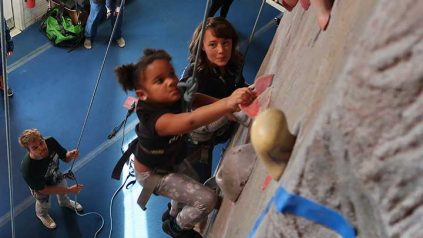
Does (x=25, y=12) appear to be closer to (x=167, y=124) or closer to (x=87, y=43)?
(x=87, y=43)

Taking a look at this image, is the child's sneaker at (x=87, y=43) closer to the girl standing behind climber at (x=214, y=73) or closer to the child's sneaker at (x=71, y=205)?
the child's sneaker at (x=71, y=205)

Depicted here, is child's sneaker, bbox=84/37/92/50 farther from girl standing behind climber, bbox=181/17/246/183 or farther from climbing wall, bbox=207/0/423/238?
climbing wall, bbox=207/0/423/238

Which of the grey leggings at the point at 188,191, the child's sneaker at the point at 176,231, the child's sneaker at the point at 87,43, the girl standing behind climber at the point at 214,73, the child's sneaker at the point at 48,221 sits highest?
the girl standing behind climber at the point at 214,73

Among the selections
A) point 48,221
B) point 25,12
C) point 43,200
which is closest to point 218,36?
point 43,200

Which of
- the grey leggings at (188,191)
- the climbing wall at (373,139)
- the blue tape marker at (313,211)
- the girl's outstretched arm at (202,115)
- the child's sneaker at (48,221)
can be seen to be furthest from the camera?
the child's sneaker at (48,221)

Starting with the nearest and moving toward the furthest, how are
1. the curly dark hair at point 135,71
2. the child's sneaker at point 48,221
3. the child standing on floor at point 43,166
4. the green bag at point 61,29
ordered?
the curly dark hair at point 135,71, the child standing on floor at point 43,166, the child's sneaker at point 48,221, the green bag at point 61,29

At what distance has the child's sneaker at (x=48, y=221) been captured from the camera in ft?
11.4

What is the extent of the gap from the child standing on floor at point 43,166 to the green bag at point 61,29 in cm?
188

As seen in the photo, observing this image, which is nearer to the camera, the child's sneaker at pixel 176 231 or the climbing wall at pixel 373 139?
the climbing wall at pixel 373 139

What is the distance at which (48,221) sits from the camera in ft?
11.5

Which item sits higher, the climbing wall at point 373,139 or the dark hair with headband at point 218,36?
the climbing wall at point 373,139

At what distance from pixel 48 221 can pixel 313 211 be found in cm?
327

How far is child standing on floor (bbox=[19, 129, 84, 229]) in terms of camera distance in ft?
9.17

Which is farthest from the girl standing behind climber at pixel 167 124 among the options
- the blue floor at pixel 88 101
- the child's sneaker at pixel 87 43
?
the child's sneaker at pixel 87 43
